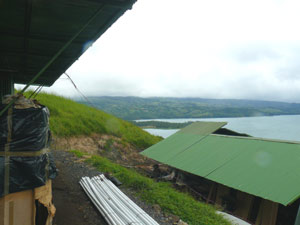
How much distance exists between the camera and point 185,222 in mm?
7547

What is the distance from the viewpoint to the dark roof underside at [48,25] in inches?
140

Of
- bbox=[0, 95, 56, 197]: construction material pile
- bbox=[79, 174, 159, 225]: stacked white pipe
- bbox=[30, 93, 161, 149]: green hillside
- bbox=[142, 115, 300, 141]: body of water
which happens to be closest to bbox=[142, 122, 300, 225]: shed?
bbox=[79, 174, 159, 225]: stacked white pipe

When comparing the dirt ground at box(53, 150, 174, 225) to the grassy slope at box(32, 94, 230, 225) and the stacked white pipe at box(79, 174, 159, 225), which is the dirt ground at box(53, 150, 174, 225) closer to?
the stacked white pipe at box(79, 174, 159, 225)

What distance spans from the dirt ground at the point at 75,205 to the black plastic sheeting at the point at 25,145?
278cm

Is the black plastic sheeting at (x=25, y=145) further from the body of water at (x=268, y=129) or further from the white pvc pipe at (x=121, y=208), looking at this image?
the body of water at (x=268, y=129)

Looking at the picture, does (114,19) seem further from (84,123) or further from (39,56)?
(84,123)

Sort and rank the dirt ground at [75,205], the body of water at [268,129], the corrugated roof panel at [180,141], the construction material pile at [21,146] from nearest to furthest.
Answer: the construction material pile at [21,146]
the dirt ground at [75,205]
the corrugated roof panel at [180,141]
the body of water at [268,129]

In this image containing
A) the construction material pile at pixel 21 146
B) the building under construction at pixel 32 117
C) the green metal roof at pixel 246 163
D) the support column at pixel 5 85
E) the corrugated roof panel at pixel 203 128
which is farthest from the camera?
the corrugated roof panel at pixel 203 128

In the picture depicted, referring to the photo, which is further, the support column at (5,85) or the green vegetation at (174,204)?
the green vegetation at (174,204)

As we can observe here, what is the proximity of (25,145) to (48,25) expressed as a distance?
2.18 m

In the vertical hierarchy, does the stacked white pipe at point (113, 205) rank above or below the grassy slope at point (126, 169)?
above

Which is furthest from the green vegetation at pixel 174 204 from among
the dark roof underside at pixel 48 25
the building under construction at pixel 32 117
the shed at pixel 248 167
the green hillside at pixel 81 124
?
the green hillside at pixel 81 124

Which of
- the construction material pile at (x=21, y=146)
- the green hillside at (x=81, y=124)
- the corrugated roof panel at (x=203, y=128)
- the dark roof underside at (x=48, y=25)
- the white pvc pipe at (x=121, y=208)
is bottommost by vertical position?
the green hillside at (x=81, y=124)

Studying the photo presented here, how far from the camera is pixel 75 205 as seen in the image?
769 centimetres
